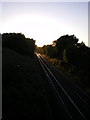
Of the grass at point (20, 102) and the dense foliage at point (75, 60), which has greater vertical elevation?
the dense foliage at point (75, 60)

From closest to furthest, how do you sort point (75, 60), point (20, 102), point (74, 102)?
point (20, 102), point (74, 102), point (75, 60)

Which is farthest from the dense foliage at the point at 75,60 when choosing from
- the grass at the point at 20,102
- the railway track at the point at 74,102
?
the grass at the point at 20,102

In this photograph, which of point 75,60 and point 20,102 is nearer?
point 20,102

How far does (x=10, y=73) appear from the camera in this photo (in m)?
23.4

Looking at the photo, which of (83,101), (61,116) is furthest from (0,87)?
(83,101)

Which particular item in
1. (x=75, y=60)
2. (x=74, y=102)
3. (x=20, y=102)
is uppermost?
(x=75, y=60)

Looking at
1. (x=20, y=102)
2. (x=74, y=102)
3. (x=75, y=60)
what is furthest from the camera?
(x=75, y=60)

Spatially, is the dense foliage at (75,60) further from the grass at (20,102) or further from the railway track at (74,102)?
the grass at (20,102)

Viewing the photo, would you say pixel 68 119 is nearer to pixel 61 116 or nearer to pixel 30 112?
pixel 61 116

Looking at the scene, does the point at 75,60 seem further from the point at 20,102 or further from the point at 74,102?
the point at 20,102

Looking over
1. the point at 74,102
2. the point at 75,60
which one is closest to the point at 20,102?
the point at 74,102

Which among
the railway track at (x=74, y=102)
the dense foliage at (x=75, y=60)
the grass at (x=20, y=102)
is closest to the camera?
the grass at (x=20, y=102)

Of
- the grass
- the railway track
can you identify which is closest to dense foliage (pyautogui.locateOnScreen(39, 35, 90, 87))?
the railway track

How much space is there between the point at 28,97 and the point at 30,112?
356 centimetres
